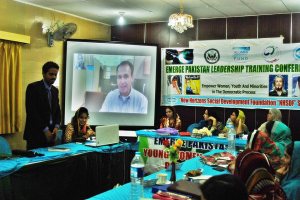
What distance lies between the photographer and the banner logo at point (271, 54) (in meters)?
5.87

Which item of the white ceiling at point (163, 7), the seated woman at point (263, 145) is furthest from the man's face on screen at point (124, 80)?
the seated woman at point (263, 145)

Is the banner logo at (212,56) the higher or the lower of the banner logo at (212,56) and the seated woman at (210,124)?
the higher

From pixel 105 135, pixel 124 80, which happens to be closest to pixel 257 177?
pixel 105 135

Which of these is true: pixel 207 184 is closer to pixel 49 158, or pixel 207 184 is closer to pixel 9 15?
pixel 49 158

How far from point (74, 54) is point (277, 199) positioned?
16.5 ft

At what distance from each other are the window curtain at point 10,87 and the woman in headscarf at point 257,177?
3.87 m

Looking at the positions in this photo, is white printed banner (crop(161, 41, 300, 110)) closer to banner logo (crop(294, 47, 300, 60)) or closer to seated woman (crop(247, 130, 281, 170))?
banner logo (crop(294, 47, 300, 60))

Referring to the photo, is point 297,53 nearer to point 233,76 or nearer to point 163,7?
point 233,76

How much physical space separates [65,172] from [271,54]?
3953 millimetres

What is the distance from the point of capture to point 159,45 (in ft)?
22.6

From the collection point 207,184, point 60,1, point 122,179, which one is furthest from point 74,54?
point 207,184

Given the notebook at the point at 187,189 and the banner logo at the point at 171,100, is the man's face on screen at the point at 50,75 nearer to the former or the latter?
the notebook at the point at 187,189

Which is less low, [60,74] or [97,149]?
[60,74]

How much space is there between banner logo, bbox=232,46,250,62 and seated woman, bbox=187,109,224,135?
103cm
